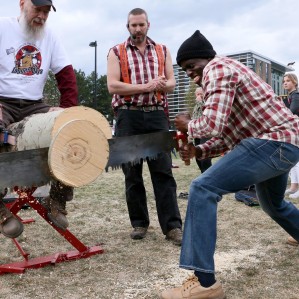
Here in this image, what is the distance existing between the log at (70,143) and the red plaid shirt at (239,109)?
2.47 feet

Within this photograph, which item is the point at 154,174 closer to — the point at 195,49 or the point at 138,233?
the point at 138,233

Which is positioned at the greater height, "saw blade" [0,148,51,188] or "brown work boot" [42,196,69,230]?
"saw blade" [0,148,51,188]

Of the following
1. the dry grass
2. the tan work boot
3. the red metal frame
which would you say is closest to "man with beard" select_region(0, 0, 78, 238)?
the red metal frame

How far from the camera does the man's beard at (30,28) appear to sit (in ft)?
12.7

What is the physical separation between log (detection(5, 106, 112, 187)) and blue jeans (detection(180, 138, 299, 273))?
0.79 m

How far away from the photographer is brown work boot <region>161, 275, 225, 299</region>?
3.01m

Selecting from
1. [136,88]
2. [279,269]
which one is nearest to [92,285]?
[279,269]

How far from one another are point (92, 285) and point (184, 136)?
140 centimetres

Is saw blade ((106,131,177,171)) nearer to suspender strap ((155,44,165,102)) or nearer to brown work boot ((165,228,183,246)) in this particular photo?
suspender strap ((155,44,165,102))

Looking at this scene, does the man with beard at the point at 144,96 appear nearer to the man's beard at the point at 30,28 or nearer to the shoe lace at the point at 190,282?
the man's beard at the point at 30,28

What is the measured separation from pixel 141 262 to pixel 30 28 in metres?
2.37

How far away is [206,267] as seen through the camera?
2896mm

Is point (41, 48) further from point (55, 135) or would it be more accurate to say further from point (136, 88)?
point (55, 135)

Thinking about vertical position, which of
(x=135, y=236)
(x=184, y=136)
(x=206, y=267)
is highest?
(x=184, y=136)
